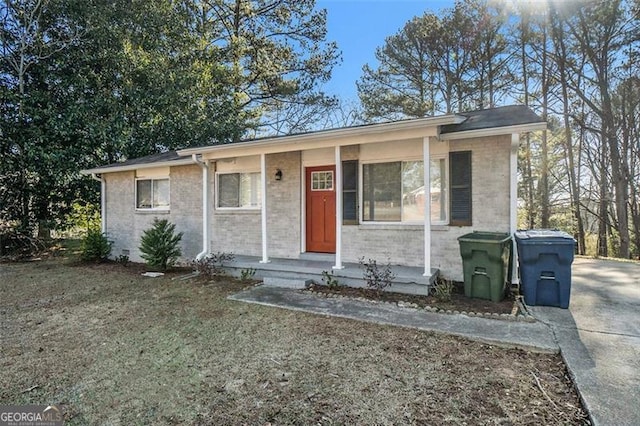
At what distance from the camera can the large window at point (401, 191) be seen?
6676 millimetres

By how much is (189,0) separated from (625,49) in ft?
59.3

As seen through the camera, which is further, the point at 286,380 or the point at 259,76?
the point at 259,76

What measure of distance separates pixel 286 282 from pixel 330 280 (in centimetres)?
91

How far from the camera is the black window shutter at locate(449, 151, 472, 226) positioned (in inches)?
247

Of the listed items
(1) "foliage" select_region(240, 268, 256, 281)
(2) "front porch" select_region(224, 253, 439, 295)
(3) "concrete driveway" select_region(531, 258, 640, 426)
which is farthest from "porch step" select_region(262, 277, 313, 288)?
(3) "concrete driveway" select_region(531, 258, 640, 426)

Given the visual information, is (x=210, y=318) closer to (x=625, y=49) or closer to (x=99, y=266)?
(x=99, y=266)

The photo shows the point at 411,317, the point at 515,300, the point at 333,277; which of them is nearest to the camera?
the point at 411,317

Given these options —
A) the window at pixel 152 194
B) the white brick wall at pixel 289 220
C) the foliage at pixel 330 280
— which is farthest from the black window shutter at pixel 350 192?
the window at pixel 152 194

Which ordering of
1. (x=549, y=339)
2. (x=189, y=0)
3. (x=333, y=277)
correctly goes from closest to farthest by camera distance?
(x=549, y=339) < (x=333, y=277) < (x=189, y=0)

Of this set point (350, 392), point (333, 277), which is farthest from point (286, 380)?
point (333, 277)

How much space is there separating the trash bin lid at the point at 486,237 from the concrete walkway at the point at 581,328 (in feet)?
3.62

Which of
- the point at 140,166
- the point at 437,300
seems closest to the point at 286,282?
the point at 437,300

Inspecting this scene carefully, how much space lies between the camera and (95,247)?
10422mm

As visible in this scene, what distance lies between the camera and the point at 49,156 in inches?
457
